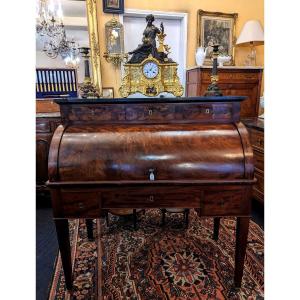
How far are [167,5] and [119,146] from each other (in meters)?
2.51

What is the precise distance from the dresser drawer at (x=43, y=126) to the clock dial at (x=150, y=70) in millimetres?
1465

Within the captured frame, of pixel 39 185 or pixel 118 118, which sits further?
pixel 39 185

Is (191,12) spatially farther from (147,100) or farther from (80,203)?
(80,203)

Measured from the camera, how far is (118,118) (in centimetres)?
153

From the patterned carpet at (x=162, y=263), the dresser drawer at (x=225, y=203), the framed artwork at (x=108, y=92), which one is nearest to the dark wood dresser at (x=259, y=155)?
the patterned carpet at (x=162, y=263)

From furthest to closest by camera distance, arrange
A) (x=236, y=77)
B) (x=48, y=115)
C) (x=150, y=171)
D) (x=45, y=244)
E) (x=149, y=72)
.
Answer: (x=236, y=77) < (x=48, y=115) < (x=45, y=244) < (x=149, y=72) < (x=150, y=171)

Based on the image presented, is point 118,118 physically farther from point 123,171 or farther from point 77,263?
point 77,263

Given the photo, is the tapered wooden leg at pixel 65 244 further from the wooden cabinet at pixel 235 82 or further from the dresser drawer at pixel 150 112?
the wooden cabinet at pixel 235 82

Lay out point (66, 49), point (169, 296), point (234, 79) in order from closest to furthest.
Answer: point (169, 296)
point (66, 49)
point (234, 79)

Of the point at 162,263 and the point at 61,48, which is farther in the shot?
the point at 61,48

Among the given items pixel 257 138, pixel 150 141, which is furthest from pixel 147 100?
pixel 257 138

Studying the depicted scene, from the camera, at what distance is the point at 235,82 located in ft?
9.70

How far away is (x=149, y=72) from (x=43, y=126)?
155cm
